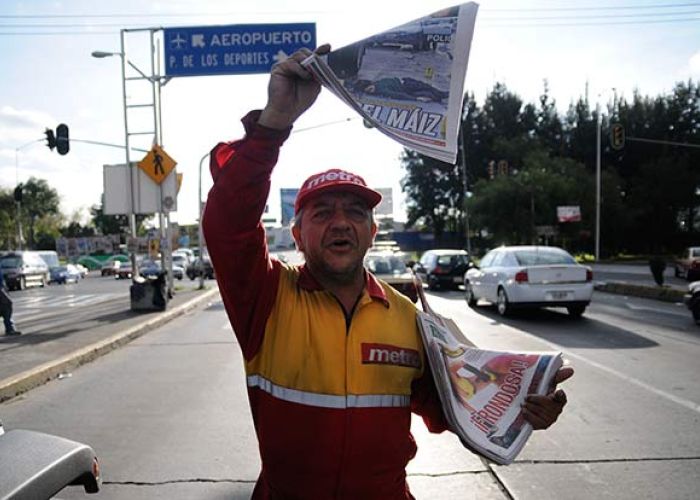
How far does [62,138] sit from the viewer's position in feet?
71.5

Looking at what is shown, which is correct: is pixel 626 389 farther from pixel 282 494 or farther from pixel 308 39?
pixel 308 39

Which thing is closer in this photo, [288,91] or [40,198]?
[288,91]

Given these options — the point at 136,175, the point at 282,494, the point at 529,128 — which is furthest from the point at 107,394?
the point at 529,128

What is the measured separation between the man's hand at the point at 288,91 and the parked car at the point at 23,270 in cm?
3904

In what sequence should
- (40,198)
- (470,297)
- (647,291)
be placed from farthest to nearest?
(40,198) → (647,291) → (470,297)

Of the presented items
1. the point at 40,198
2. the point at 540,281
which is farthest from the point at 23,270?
the point at 40,198

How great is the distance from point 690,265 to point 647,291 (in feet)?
28.7

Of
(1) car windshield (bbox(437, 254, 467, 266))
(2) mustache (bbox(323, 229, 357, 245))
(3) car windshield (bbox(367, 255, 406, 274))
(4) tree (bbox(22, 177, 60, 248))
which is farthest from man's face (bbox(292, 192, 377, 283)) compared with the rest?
(4) tree (bbox(22, 177, 60, 248))

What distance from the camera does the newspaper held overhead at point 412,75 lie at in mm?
1901

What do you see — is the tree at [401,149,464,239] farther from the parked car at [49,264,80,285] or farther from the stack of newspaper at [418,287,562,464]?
the stack of newspaper at [418,287,562,464]

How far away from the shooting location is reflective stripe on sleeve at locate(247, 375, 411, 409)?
2.05 m

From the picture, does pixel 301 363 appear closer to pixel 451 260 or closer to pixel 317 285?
pixel 317 285

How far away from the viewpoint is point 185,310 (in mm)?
17734

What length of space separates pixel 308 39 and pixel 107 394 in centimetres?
1088
